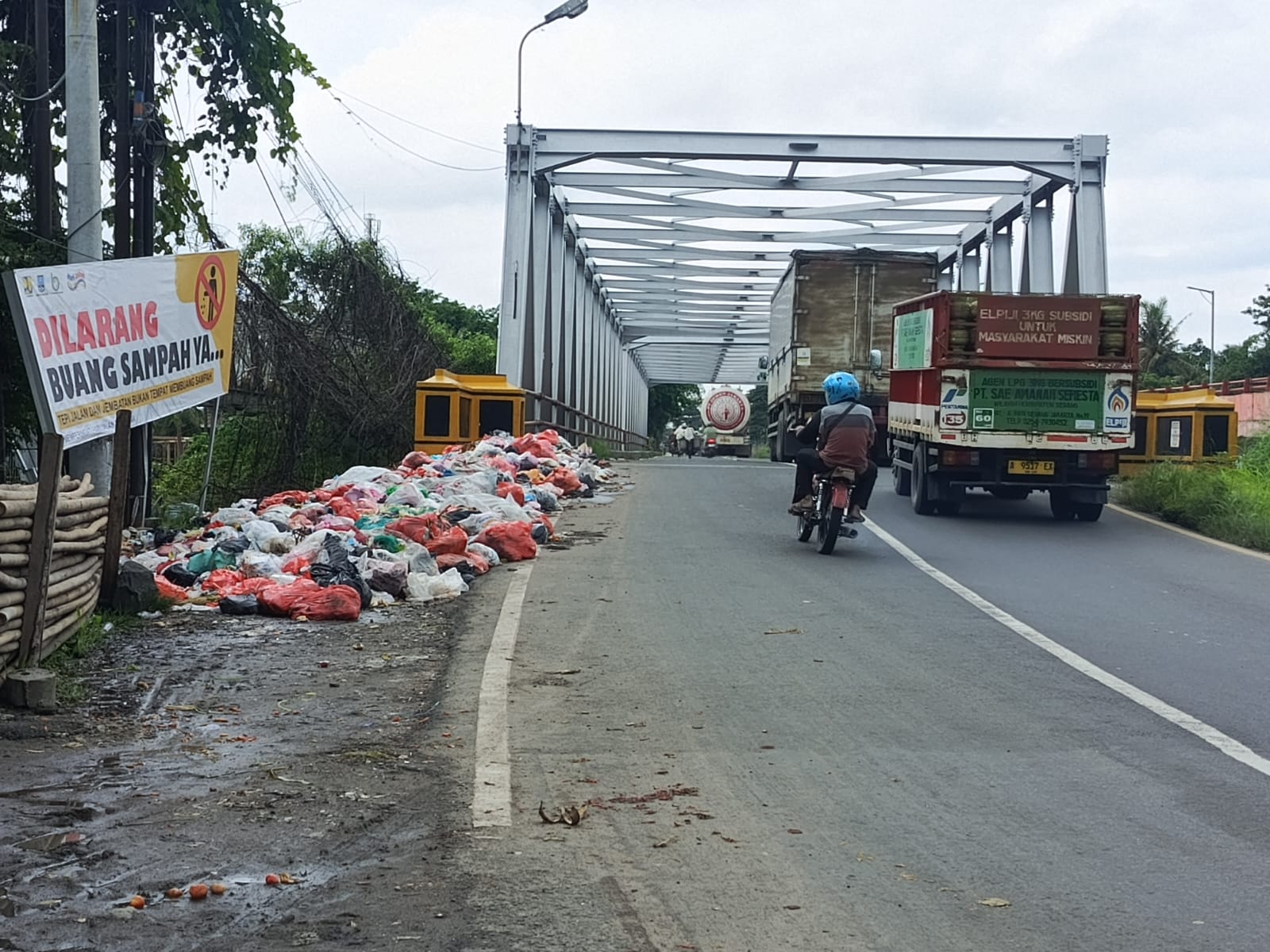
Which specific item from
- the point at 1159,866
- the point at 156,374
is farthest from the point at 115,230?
the point at 1159,866

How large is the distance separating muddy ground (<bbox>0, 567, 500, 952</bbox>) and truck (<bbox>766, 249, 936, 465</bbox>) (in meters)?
19.9

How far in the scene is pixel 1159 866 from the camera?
4.59 meters

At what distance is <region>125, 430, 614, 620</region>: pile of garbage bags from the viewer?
9.66 metres

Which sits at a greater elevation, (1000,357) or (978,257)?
(978,257)

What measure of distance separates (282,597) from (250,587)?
533mm

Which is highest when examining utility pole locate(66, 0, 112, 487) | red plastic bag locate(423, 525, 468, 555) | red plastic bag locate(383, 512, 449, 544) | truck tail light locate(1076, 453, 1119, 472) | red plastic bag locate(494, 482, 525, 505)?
utility pole locate(66, 0, 112, 487)

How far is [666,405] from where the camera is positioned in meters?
106

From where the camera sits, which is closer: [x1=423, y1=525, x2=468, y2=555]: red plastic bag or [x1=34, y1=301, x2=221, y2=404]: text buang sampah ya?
[x1=34, y1=301, x2=221, y2=404]: text buang sampah ya

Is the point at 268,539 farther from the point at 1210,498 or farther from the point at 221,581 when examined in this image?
the point at 1210,498

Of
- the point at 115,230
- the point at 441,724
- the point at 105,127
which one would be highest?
the point at 105,127

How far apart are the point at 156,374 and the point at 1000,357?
942 centimetres

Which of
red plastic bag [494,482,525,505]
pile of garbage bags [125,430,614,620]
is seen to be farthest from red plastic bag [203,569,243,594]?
red plastic bag [494,482,525,505]

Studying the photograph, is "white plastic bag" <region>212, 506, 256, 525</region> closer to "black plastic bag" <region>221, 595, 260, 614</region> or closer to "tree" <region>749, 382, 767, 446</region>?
"black plastic bag" <region>221, 595, 260, 614</region>

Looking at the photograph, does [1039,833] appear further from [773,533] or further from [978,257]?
[978,257]
